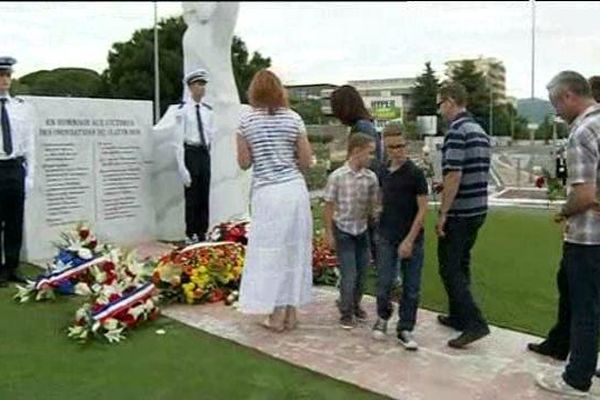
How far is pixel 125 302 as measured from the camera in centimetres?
431

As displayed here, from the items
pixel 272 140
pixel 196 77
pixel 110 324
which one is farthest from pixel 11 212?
pixel 272 140

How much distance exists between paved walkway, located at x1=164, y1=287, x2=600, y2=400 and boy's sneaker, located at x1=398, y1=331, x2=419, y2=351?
0.04m

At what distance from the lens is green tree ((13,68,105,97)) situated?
19.2 m

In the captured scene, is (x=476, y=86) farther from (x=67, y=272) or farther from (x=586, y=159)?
(x=586, y=159)

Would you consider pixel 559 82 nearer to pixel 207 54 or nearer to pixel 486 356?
pixel 486 356

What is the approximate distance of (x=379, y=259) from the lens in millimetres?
4105

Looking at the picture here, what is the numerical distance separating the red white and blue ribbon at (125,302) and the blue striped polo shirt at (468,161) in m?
1.86

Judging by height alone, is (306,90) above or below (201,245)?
above

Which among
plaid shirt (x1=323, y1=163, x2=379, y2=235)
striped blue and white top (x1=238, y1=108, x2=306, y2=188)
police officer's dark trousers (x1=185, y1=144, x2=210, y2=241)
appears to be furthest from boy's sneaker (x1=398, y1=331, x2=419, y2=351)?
police officer's dark trousers (x1=185, y1=144, x2=210, y2=241)

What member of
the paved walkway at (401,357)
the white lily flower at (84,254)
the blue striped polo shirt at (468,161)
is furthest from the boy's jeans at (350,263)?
the white lily flower at (84,254)

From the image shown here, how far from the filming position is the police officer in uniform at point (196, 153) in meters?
6.84

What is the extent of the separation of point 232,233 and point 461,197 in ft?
7.53

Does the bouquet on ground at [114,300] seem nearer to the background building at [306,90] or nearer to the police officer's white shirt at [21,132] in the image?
the police officer's white shirt at [21,132]

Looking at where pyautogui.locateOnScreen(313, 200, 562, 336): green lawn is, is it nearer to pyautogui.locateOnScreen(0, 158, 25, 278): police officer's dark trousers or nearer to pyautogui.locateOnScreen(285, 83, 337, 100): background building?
pyautogui.locateOnScreen(285, 83, 337, 100): background building
